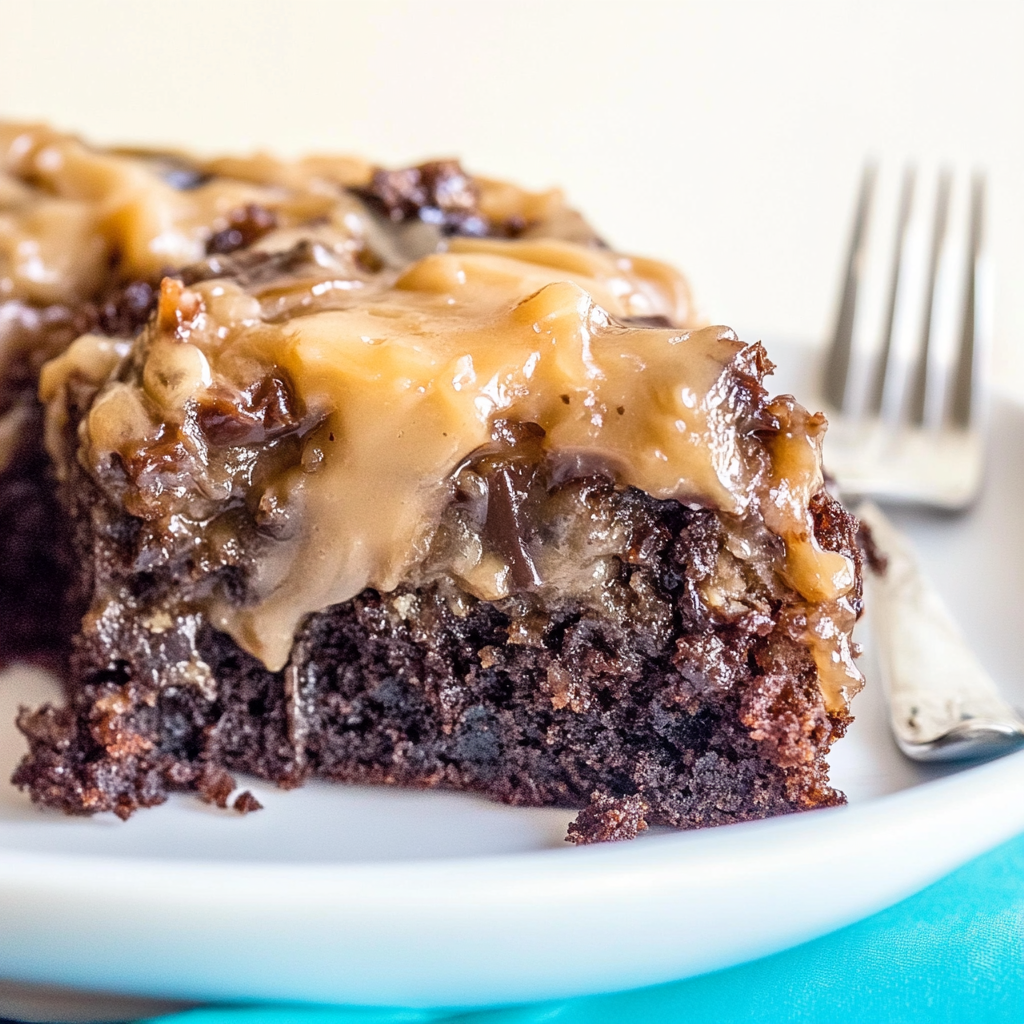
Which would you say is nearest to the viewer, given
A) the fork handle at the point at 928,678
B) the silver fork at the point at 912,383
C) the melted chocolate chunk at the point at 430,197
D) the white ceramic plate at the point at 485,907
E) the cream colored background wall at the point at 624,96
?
the white ceramic plate at the point at 485,907

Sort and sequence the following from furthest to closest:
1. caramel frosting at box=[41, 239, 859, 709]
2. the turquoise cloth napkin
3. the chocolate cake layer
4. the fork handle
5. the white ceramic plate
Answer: the fork handle < the chocolate cake layer < caramel frosting at box=[41, 239, 859, 709] < the turquoise cloth napkin < the white ceramic plate

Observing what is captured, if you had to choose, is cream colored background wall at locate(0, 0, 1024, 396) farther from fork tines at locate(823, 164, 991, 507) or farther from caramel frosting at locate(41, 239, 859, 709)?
caramel frosting at locate(41, 239, 859, 709)

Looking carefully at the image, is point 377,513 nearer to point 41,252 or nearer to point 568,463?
point 568,463

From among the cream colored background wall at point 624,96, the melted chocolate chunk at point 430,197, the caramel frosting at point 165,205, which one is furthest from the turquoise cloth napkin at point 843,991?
the cream colored background wall at point 624,96

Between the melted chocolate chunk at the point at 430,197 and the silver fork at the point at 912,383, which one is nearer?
the melted chocolate chunk at the point at 430,197

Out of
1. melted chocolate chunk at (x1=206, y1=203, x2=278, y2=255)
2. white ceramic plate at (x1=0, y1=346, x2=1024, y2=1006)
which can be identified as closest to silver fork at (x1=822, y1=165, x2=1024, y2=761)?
white ceramic plate at (x1=0, y1=346, x2=1024, y2=1006)

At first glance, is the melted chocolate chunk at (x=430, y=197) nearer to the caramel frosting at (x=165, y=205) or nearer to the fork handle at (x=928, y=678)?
the caramel frosting at (x=165, y=205)

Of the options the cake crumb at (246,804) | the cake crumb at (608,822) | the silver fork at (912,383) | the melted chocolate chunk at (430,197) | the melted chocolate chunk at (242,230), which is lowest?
the cake crumb at (246,804)
